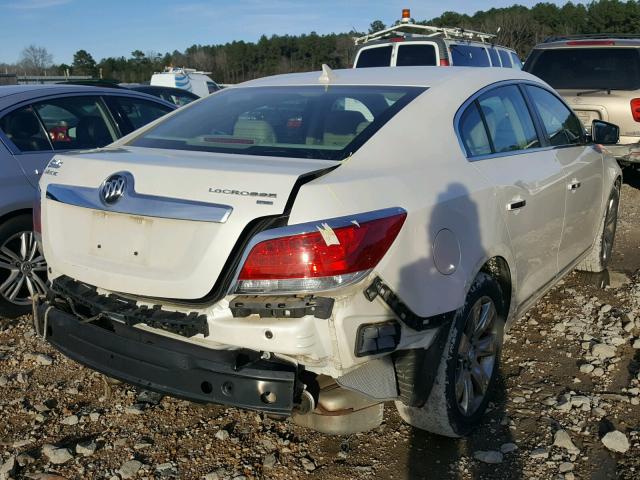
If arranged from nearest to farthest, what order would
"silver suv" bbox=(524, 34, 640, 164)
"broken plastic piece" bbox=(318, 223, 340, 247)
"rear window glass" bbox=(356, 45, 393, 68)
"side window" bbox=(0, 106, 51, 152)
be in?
"broken plastic piece" bbox=(318, 223, 340, 247), "side window" bbox=(0, 106, 51, 152), "silver suv" bbox=(524, 34, 640, 164), "rear window glass" bbox=(356, 45, 393, 68)

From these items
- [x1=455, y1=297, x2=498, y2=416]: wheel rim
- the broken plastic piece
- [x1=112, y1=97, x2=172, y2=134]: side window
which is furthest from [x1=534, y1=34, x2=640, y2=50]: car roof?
the broken plastic piece

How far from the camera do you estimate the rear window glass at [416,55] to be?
1099 centimetres

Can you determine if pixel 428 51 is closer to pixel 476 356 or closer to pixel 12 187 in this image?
pixel 12 187

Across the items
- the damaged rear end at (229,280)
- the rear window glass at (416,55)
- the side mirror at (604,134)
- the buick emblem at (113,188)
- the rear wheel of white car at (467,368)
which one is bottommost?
the rear wheel of white car at (467,368)

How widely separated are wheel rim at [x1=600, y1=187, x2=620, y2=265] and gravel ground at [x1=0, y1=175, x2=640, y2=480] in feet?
5.09

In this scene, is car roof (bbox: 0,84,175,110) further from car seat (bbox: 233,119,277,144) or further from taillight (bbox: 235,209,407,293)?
taillight (bbox: 235,209,407,293)

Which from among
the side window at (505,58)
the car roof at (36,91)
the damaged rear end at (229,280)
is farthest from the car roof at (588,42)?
the damaged rear end at (229,280)

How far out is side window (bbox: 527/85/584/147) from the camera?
405 centimetres

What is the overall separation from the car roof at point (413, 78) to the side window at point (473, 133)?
136 millimetres

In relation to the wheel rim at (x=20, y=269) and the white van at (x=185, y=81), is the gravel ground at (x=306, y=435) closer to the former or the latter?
the wheel rim at (x=20, y=269)

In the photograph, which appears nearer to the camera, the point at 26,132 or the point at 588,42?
the point at 26,132

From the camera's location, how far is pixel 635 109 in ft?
25.0

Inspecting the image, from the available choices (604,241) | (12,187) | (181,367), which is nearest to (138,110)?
(12,187)

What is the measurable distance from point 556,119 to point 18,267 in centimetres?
385
